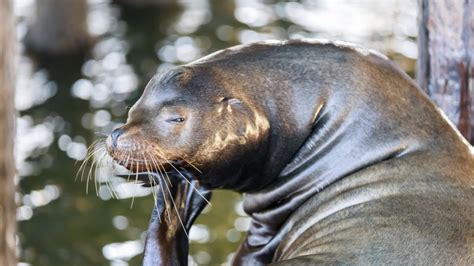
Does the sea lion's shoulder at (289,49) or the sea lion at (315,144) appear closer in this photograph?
the sea lion at (315,144)

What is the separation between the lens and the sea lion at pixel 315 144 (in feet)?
8.11

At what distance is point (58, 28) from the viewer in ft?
28.0

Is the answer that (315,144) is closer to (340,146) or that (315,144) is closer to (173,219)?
(340,146)

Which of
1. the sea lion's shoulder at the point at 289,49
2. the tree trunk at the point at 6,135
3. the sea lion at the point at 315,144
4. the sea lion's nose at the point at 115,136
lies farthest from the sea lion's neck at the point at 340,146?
the tree trunk at the point at 6,135

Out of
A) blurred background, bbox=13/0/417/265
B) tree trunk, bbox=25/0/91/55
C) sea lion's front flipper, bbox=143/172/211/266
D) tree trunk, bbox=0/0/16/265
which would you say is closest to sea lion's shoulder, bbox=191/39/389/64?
sea lion's front flipper, bbox=143/172/211/266

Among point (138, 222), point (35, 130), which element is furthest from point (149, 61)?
point (138, 222)

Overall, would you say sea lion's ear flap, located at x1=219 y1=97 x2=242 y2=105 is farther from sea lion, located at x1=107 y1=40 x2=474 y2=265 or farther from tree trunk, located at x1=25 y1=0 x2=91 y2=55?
tree trunk, located at x1=25 y1=0 x2=91 y2=55

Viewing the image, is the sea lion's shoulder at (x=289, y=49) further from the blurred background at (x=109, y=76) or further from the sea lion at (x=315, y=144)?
the blurred background at (x=109, y=76)

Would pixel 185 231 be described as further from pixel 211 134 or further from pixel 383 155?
pixel 383 155

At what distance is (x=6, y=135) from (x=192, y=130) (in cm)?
111

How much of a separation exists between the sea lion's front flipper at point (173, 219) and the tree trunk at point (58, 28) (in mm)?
5848

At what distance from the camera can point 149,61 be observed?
841 cm

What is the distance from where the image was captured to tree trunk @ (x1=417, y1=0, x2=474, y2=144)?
367 centimetres

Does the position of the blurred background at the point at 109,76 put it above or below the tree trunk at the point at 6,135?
below
